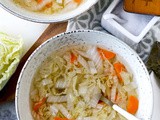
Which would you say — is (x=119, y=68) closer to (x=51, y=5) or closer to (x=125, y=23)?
(x=125, y=23)

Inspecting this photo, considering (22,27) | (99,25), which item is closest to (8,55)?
(22,27)

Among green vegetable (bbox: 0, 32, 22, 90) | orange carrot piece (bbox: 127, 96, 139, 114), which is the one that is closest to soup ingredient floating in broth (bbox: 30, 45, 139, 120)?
orange carrot piece (bbox: 127, 96, 139, 114)

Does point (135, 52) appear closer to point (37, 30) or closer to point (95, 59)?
point (95, 59)

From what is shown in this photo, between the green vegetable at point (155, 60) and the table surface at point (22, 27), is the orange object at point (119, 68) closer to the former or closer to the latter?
the green vegetable at point (155, 60)

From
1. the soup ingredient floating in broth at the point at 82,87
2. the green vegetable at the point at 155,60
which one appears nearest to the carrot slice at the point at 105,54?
the soup ingredient floating in broth at the point at 82,87

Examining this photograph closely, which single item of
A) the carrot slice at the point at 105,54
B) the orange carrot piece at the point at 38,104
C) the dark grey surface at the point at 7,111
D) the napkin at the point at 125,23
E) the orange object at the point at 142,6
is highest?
the orange object at the point at 142,6

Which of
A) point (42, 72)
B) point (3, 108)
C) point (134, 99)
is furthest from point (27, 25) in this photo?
point (134, 99)
